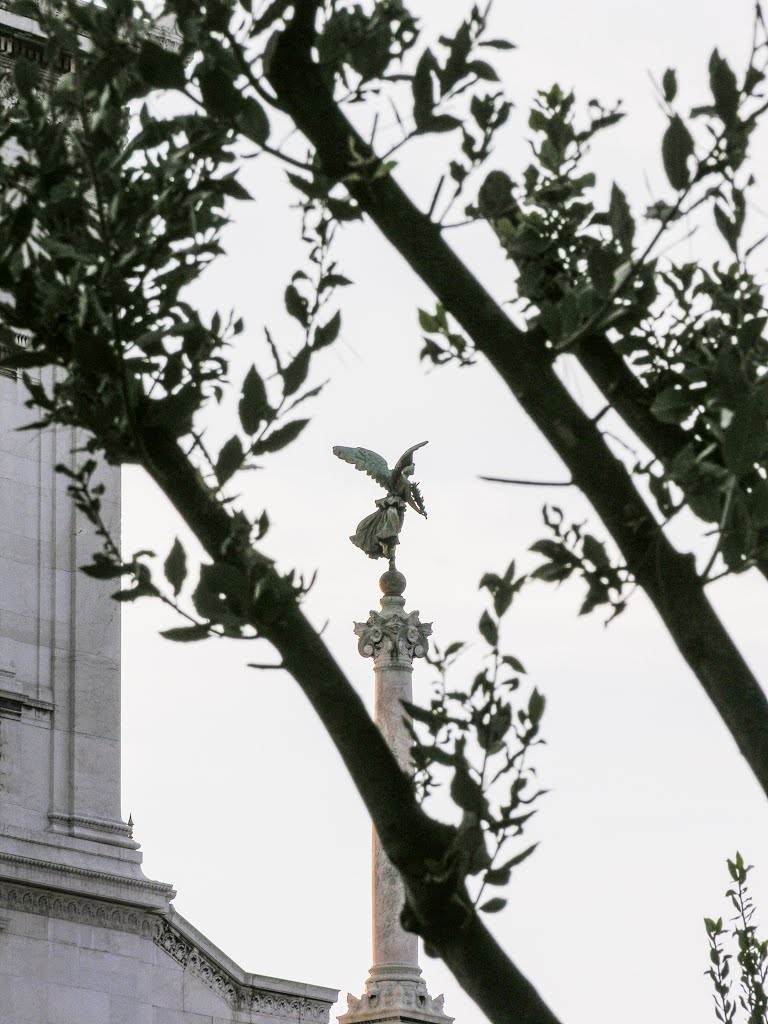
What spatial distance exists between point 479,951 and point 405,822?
37 centimetres

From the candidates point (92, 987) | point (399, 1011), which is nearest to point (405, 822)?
point (92, 987)

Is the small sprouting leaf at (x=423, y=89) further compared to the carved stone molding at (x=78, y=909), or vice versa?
the carved stone molding at (x=78, y=909)

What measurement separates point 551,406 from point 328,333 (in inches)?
42.1

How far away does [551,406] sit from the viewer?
5.45 meters

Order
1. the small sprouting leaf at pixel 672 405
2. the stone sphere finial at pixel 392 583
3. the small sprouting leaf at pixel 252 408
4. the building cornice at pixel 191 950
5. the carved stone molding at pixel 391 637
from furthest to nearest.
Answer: the stone sphere finial at pixel 392 583, the carved stone molding at pixel 391 637, the building cornice at pixel 191 950, the small sprouting leaf at pixel 252 408, the small sprouting leaf at pixel 672 405

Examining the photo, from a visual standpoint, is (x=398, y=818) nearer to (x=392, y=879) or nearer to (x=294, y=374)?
(x=294, y=374)

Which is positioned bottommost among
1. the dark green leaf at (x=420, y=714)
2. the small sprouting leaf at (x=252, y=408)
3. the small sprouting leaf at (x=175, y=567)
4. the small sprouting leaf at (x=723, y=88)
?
the dark green leaf at (x=420, y=714)

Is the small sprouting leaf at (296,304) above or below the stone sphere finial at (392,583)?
below

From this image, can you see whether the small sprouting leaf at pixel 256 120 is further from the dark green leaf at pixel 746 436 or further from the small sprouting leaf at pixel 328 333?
the dark green leaf at pixel 746 436

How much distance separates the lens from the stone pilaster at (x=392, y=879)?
25.9m

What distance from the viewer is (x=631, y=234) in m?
5.51

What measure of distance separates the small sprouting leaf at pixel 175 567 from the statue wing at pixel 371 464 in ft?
77.6

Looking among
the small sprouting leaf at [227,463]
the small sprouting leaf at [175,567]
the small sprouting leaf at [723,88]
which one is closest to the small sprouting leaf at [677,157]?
the small sprouting leaf at [723,88]

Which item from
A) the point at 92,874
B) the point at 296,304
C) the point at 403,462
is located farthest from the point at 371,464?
the point at 296,304
